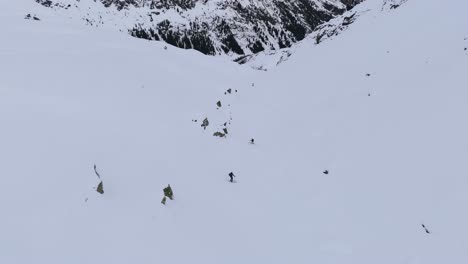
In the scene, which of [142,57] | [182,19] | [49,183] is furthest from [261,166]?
[182,19]

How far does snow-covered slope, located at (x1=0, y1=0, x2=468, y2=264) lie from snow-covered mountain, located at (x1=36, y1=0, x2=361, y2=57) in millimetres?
132010

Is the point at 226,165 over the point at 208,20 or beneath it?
over

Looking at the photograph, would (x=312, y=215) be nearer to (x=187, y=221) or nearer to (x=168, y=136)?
(x=187, y=221)

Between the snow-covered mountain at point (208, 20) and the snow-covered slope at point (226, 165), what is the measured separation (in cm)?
13201

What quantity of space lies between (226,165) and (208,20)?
165029 mm

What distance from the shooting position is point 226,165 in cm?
1007

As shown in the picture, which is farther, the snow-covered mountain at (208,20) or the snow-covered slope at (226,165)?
the snow-covered mountain at (208,20)

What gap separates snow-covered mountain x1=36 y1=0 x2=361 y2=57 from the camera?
146 metres

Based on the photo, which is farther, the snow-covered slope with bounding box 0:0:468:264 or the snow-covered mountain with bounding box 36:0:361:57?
the snow-covered mountain with bounding box 36:0:361:57

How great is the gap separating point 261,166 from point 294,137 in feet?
9.36

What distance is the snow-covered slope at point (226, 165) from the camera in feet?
20.0

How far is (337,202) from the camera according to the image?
8.82 meters

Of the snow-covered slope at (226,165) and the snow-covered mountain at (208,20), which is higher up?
the snow-covered slope at (226,165)

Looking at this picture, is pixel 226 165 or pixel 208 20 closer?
pixel 226 165
